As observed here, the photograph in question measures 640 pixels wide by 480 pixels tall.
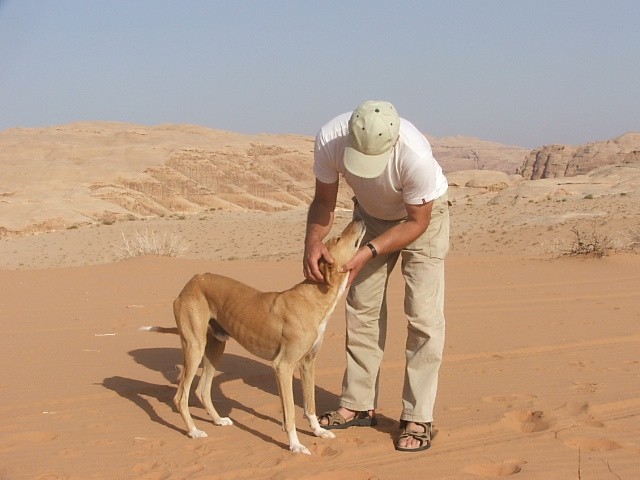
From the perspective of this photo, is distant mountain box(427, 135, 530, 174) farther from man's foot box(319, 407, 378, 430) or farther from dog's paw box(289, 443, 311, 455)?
dog's paw box(289, 443, 311, 455)

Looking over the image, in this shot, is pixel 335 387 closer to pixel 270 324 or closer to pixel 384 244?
pixel 270 324

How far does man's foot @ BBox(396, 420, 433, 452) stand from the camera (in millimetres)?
5152

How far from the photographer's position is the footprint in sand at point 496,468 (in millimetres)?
4727

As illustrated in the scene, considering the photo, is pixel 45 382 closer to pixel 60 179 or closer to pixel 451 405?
pixel 451 405

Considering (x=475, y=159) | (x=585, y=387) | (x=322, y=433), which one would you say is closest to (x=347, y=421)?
(x=322, y=433)

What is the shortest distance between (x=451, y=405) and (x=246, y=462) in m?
1.90

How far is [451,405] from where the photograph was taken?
6184mm

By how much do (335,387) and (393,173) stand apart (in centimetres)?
260

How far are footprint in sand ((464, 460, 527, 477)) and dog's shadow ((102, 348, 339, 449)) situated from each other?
1253mm

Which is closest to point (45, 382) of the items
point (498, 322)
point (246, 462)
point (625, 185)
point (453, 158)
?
point (246, 462)

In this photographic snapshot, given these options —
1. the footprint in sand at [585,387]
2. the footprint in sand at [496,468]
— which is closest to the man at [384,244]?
the footprint in sand at [496,468]

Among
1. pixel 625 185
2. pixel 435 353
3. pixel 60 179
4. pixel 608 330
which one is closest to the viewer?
pixel 435 353

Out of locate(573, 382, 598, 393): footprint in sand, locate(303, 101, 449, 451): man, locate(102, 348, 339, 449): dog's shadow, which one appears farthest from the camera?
locate(573, 382, 598, 393): footprint in sand

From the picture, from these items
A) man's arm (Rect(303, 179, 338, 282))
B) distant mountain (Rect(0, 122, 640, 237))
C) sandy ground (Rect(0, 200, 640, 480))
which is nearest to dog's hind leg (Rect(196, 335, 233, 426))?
sandy ground (Rect(0, 200, 640, 480))
